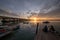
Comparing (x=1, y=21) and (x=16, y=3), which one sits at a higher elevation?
(x=16, y=3)

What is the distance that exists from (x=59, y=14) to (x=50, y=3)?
25.9 inches

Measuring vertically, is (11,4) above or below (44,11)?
above

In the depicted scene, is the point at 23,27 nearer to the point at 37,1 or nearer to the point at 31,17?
the point at 31,17

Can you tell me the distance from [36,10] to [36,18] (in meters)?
0.34

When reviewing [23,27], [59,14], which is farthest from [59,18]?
[23,27]

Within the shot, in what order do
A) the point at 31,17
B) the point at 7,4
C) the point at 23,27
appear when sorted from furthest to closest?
the point at 23,27
the point at 31,17
the point at 7,4

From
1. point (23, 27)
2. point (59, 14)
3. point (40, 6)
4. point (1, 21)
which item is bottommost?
point (23, 27)

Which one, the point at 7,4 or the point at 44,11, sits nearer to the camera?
the point at 7,4

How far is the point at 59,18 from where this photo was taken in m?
3.30

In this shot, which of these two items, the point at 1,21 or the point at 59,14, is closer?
the point at 1,21

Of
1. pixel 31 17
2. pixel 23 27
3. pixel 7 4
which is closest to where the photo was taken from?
pixel 7 4

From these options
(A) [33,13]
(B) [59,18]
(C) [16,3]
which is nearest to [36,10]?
(A) [33,13]

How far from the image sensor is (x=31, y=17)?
10.4ft

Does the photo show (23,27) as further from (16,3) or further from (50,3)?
(50,3)
